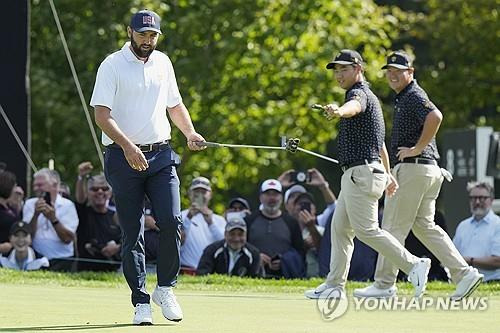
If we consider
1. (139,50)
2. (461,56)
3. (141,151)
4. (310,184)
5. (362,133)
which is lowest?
(310,184)

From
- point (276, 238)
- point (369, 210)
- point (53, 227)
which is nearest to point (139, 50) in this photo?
point (369, 210)

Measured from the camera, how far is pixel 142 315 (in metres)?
8.98

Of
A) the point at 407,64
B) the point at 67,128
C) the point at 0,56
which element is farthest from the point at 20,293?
the point at 67,128

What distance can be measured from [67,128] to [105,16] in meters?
2.22

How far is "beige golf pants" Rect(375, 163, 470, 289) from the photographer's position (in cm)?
1128

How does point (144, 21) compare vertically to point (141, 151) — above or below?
above

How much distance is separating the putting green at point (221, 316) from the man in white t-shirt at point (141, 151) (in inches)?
13.4

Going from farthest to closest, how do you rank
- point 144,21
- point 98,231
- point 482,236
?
point 98,231 → point 482,236 → point 144,21

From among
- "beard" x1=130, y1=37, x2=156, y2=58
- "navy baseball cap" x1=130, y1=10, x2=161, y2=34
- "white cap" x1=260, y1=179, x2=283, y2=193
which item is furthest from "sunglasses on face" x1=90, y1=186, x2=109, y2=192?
"navy baseball cap" x1=130, y1=10, x2=161, y2=34

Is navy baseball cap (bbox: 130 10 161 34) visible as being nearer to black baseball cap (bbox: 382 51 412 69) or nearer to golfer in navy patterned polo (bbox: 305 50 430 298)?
golfer in navy patterned polo (bbox: 305 50 430 298)

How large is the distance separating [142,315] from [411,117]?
339cm

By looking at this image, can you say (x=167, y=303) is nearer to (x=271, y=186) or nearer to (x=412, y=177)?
(x=412, y=177)

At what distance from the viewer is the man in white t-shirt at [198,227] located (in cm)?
1598

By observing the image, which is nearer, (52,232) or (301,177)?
(52,232)
